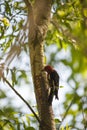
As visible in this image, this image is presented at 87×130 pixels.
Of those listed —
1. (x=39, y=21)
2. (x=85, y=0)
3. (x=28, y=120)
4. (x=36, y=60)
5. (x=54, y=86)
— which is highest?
(x=85, y=0)

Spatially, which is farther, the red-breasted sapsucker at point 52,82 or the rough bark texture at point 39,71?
the red-breasted sapsucker at point 52,82

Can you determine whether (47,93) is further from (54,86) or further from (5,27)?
(5,27)

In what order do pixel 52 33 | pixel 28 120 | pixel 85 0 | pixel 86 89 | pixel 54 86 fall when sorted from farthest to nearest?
1. pixel 52 33
2. pixel 28 120
3. pixel 54 86
4. pixel 86 89
5. pixel 85 0

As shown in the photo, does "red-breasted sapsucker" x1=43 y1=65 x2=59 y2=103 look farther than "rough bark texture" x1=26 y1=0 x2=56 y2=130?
Yes

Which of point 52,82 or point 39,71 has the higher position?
point 39,71

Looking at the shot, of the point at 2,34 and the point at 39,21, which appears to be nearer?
the point at 39,21

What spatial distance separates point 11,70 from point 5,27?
0.63 metres

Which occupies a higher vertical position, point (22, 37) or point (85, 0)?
point (85, 0)

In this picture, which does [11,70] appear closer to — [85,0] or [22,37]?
[22,37]

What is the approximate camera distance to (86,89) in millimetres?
1756

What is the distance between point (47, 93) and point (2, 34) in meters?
0.97

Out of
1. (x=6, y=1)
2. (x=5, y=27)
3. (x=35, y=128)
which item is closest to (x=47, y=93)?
(x=35, y=128)

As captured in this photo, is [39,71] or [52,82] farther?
[52,82]

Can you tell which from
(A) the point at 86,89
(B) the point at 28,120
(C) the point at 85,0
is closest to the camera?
(C) the point at 85,0
